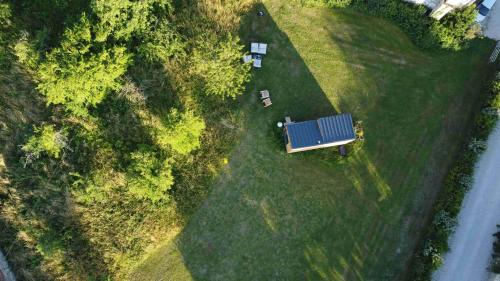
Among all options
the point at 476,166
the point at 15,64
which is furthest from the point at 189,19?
the point at 476,166

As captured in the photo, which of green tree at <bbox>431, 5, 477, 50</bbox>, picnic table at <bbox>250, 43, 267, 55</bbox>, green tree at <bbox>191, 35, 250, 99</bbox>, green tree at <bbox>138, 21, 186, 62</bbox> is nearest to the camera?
green tree at <bbox>191, 35, 250, 99</bbox>

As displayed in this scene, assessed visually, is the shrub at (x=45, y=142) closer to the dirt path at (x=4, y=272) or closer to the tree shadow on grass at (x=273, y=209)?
the dirt path at (x=4, y=272)

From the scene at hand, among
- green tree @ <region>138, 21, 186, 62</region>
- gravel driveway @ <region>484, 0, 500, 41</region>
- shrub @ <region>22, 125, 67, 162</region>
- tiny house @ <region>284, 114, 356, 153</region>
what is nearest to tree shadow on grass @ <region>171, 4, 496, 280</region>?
tiny house @ <region>284, 114, 356, 153</region>

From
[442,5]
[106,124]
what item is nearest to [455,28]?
[442,5]

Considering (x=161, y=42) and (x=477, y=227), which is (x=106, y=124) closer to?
(x=161, y=42)

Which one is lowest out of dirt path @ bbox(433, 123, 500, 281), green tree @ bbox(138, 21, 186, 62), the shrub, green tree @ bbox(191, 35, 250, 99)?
dirt path @ bbox(433, 123, 500, 281)

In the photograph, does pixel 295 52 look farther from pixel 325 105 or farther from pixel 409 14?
pixel 409 14

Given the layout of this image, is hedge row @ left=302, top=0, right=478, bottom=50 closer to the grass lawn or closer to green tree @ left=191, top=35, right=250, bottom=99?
the grass lawn
